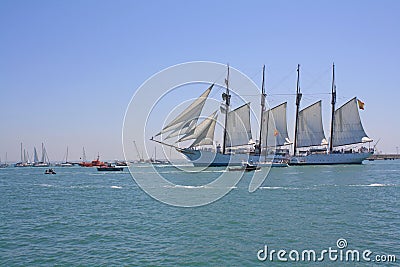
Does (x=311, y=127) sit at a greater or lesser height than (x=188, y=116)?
lesser

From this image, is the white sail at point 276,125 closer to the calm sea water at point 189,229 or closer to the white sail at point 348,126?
the white sail at point 348,126

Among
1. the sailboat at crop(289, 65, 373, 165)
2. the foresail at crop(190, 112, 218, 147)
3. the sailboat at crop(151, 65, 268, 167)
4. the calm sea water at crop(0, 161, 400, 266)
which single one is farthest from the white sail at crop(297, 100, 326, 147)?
the calm sea water at crop(0, 161, 400, 266)

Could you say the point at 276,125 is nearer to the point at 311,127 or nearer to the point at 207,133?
the point at 311,127

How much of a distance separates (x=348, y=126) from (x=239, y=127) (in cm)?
2428

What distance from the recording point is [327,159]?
95.5 m

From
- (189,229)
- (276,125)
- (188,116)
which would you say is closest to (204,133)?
(188,116)

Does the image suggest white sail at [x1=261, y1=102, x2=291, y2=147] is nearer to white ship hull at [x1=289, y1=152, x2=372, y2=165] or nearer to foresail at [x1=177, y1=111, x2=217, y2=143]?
white ship hull at [x1=289, y1=152, x2=372, y2=165]

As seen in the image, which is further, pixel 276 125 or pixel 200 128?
pixel 276 125

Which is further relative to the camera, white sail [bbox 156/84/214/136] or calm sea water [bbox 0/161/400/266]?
white sail [bbox 156/84/214/136]

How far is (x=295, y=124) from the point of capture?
96125mm

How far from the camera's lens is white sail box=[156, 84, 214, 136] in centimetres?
7019

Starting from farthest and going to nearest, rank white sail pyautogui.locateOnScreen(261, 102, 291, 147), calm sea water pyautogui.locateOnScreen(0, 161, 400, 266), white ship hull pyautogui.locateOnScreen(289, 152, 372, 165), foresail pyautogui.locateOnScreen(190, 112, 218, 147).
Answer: white ship hull pyautogui.locateOnScreen(289, 152, 372, 165) < white sail pyautogui.locateOnScreen(261, 102, 291, 147) < foresail pyautogui.locateOnScreen(190, 112, 218, 147) < calm sea water pyautogui.locateOnScreen(0, 161, 400, 266)

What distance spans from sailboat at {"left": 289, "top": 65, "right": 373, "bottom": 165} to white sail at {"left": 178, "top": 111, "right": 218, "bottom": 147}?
22.8 meters

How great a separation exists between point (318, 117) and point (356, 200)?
65668 millimetres
